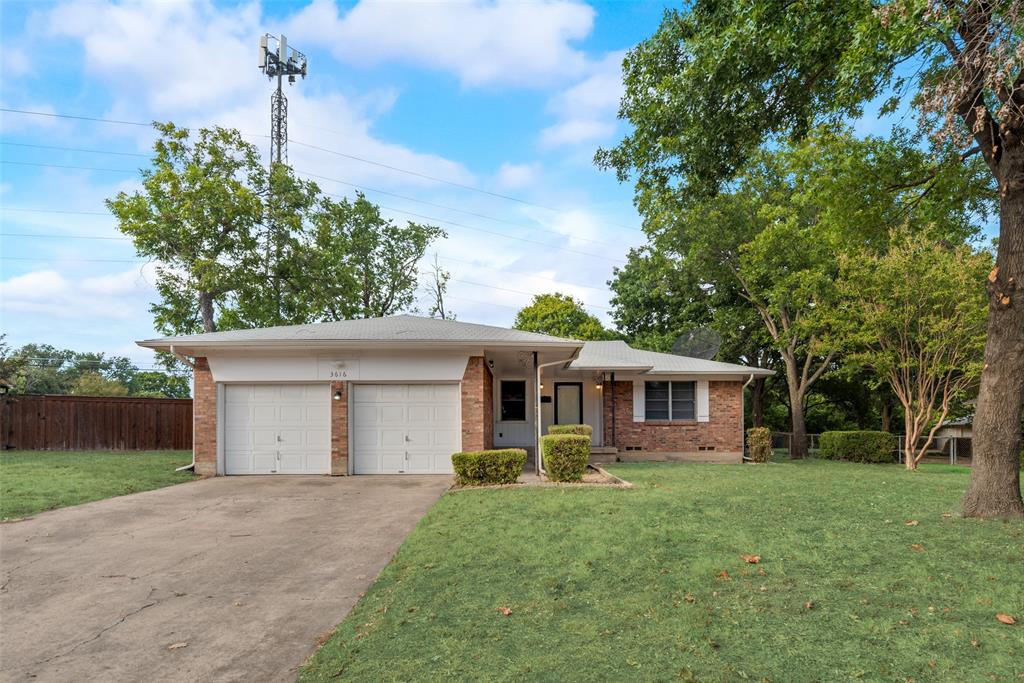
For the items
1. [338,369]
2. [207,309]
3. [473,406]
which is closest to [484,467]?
[473,406]

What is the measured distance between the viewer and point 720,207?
21.8m

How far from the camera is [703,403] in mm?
Answer: 17969

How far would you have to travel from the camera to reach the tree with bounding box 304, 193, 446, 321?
27.1 meters

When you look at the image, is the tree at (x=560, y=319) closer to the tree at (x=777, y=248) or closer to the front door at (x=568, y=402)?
the tree at (x=777, y=248)

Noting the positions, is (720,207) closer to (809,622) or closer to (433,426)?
(433,426)

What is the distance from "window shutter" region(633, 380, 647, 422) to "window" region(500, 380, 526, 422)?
347cm

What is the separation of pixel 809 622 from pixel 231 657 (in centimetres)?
352

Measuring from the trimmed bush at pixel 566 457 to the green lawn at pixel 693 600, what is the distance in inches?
123

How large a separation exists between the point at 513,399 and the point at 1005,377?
1359 centimetres

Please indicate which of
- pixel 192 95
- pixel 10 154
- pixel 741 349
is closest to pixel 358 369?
pixel 192 95

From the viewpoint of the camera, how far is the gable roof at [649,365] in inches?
666

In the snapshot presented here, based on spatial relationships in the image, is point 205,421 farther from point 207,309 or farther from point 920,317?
point 920,317

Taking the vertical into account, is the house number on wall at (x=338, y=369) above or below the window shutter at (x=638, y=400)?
above

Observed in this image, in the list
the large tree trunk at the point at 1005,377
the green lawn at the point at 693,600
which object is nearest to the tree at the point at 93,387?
→ the green lawn at the point at 693,600
